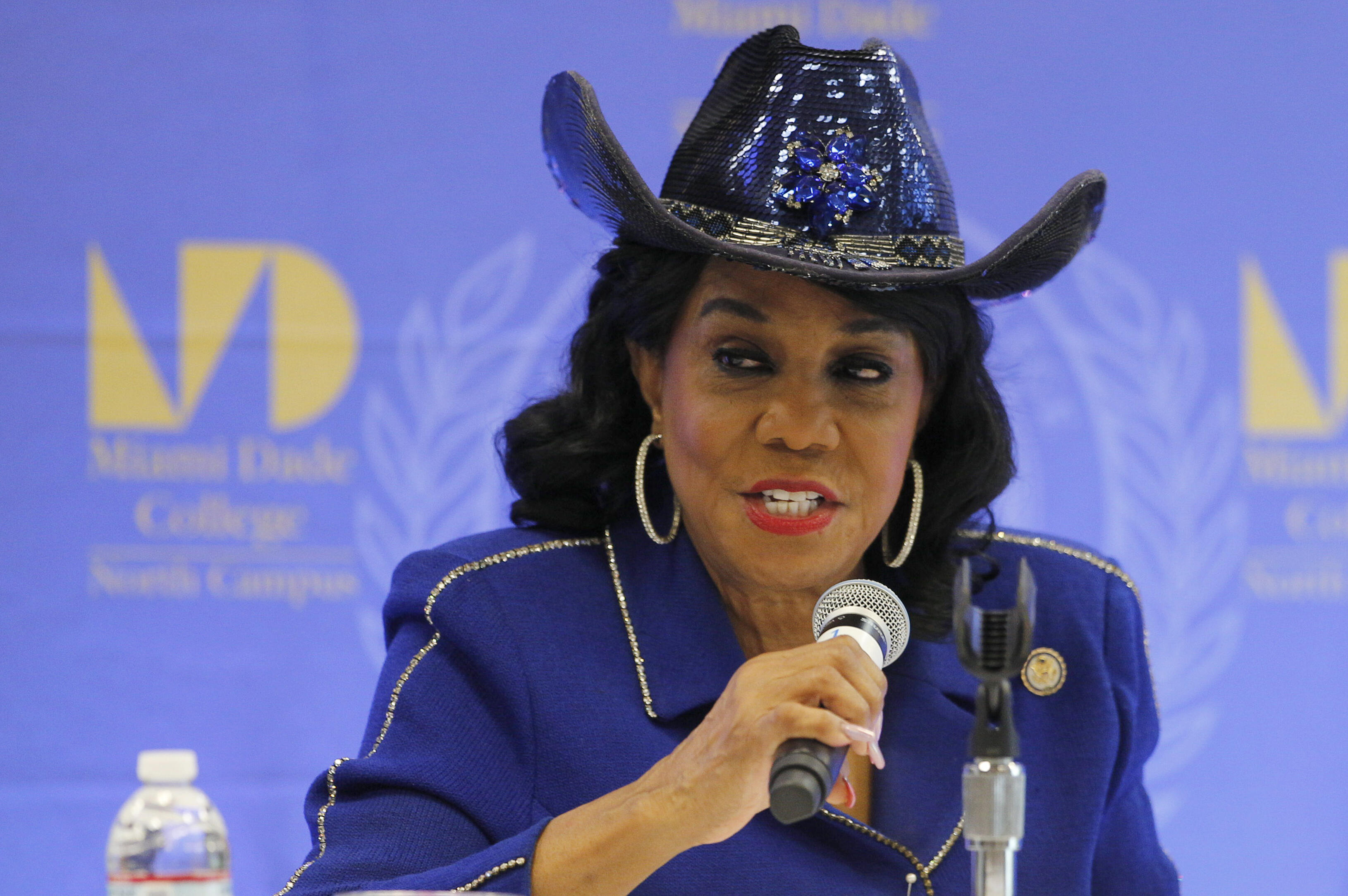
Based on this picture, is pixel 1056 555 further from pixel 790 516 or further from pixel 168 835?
pixel 168 835

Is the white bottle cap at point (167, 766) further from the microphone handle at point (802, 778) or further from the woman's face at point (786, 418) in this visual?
the woman's face at point (786, 418)

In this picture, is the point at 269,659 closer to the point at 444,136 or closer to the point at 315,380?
the point at 315,380

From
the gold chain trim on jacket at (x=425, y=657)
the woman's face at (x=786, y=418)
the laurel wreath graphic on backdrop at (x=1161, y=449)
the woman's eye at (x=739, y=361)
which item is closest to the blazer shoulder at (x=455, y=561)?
the gold chain trim on jacket at (x=425, y=657)

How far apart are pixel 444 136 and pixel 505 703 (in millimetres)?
1469

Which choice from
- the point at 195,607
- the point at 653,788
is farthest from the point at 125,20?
the point at 653,788

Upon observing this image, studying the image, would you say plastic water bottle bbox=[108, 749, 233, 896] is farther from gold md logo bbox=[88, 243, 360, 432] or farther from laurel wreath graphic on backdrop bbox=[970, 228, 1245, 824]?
laurel wreath graphic on backdrop bbox=[970, 228, 1245, 824]

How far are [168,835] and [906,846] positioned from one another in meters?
0.85

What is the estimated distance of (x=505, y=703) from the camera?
174 cm

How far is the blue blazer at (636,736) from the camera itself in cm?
164

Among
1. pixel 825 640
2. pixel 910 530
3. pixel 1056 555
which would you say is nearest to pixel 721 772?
pixel 825 640

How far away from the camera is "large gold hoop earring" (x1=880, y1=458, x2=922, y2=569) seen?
6.56 ft

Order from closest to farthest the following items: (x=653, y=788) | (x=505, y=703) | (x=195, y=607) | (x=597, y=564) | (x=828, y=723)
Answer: (x=828, y=723)
(x=653, y=788)
(x=505, y=703)
(x=597, y=564)
(x=195, y=607)

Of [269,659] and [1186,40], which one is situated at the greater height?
[1186,40]

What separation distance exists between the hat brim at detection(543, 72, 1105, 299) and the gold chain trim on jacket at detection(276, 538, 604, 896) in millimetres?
406
